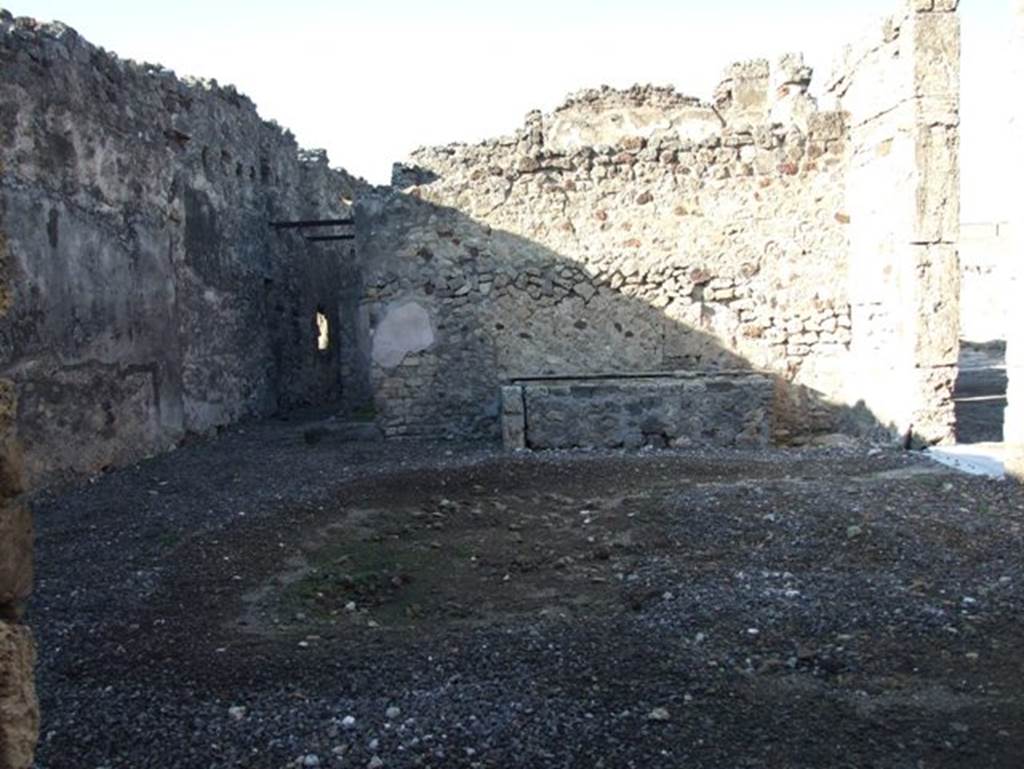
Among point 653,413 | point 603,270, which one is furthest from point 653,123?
point 653,413

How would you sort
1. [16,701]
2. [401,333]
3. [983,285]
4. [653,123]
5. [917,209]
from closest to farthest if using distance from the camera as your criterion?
[16,701]
[917,209]
[401,333]
[653,123]
[983,285]

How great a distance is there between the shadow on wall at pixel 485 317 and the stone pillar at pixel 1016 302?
321 cm

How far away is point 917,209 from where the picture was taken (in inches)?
294

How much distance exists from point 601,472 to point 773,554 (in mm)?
2630

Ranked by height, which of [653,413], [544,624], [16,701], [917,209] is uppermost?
[917,209]

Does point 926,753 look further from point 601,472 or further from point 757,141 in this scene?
point 757,141

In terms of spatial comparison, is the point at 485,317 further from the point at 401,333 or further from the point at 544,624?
the point at 544,624

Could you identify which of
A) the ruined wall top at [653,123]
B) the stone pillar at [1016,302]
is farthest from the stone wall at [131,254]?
the stone pillar at [1016,302]

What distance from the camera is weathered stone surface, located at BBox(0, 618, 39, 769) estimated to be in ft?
6.27

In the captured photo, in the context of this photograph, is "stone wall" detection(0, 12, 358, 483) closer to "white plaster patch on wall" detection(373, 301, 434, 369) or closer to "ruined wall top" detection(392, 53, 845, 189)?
"white plaster patch on wall" detection(373, 301, 434, 369)

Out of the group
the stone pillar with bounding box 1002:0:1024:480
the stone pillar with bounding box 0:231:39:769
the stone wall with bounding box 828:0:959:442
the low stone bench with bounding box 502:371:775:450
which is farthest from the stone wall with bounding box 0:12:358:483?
the stone wall with bounding box 828:0:959:442

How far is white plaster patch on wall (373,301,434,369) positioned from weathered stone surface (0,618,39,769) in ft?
23.9

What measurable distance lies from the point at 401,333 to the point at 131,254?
2.77m

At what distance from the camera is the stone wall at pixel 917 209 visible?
291 inches
